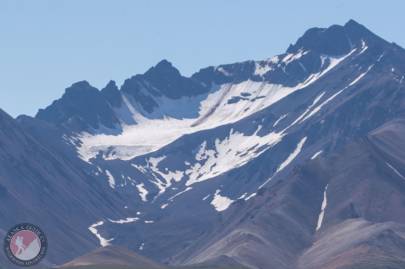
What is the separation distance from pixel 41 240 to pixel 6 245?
2820mm

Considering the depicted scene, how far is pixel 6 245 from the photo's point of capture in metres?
82.2

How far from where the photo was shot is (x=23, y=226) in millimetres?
80812

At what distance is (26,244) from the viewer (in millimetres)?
82312

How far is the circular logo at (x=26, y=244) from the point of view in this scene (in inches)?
3177

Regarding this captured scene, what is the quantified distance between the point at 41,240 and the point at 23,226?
4.81 feet

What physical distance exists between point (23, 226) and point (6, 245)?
7.78 feet

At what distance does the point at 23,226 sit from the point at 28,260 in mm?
2219

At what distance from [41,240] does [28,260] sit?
1552mm

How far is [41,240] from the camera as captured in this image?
80.9 m

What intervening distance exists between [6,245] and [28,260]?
265cm

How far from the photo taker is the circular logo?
80688mm
